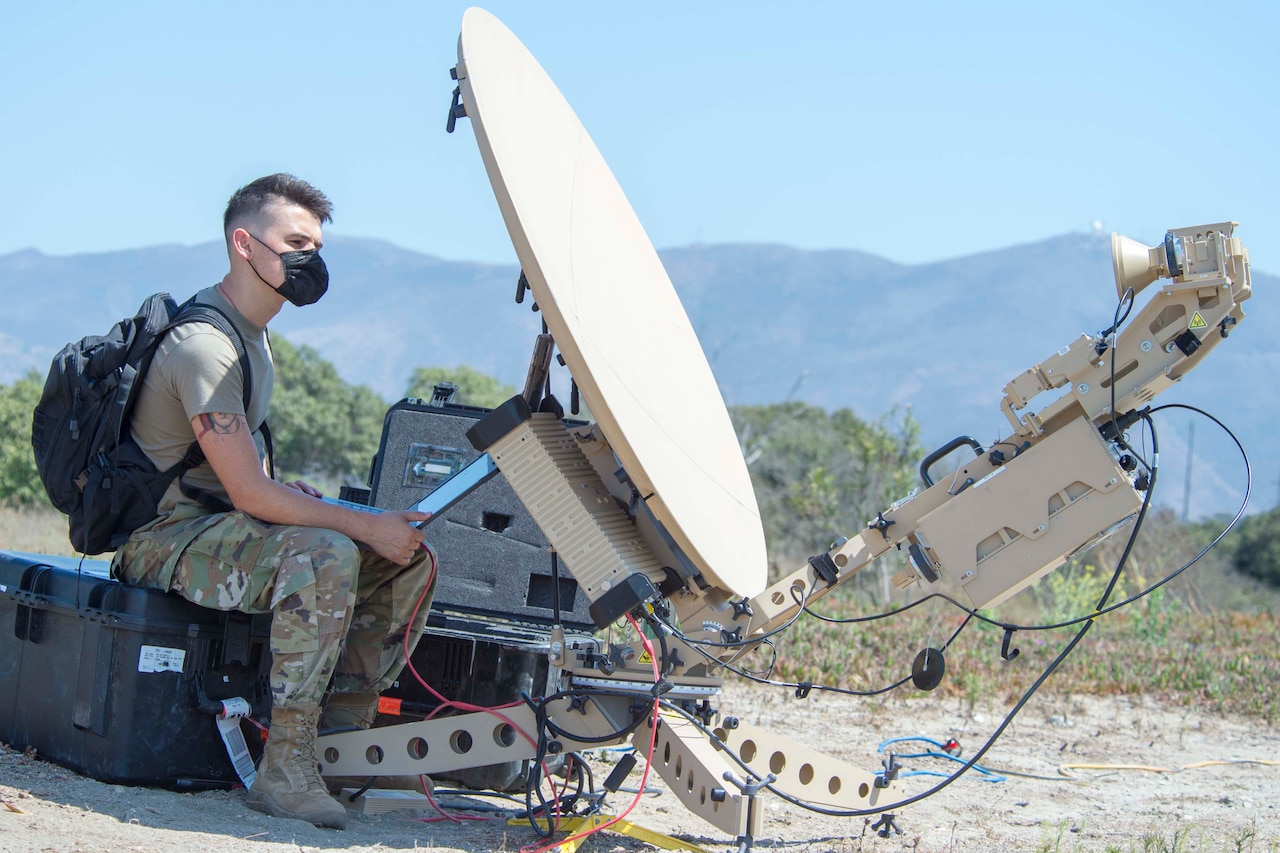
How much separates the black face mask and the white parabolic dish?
0.80m

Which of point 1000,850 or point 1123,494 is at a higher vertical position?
point 1123,494

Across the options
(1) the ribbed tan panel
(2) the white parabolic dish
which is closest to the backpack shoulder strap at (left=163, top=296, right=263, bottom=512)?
(1) the ribbed tan panel

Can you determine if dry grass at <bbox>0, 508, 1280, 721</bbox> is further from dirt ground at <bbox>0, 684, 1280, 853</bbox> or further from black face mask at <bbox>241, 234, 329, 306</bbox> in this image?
black face mask at <bbox>241, 234, 329, 306</bbox>

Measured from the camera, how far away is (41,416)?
135 inches

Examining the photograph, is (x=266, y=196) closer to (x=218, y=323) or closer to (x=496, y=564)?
(x=218, y=323)

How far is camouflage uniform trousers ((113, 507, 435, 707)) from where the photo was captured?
3217 millimetres

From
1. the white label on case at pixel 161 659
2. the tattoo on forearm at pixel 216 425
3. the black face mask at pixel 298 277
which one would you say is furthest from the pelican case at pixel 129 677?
the black face mask at pixel 298 277

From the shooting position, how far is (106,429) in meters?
Answer: 3.36

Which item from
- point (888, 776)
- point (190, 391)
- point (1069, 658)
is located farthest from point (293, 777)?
point (1069, 658)

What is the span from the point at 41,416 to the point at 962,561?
2.74 metres

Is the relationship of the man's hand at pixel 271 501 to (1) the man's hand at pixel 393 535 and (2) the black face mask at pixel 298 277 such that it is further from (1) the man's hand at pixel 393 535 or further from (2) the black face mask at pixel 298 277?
(2) the black face mask at pixel 298 277

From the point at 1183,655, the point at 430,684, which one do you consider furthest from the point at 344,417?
the point at 430,684

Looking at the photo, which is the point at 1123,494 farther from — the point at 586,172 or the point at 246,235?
the point at 246,235

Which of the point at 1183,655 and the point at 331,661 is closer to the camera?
the point at 331,661
